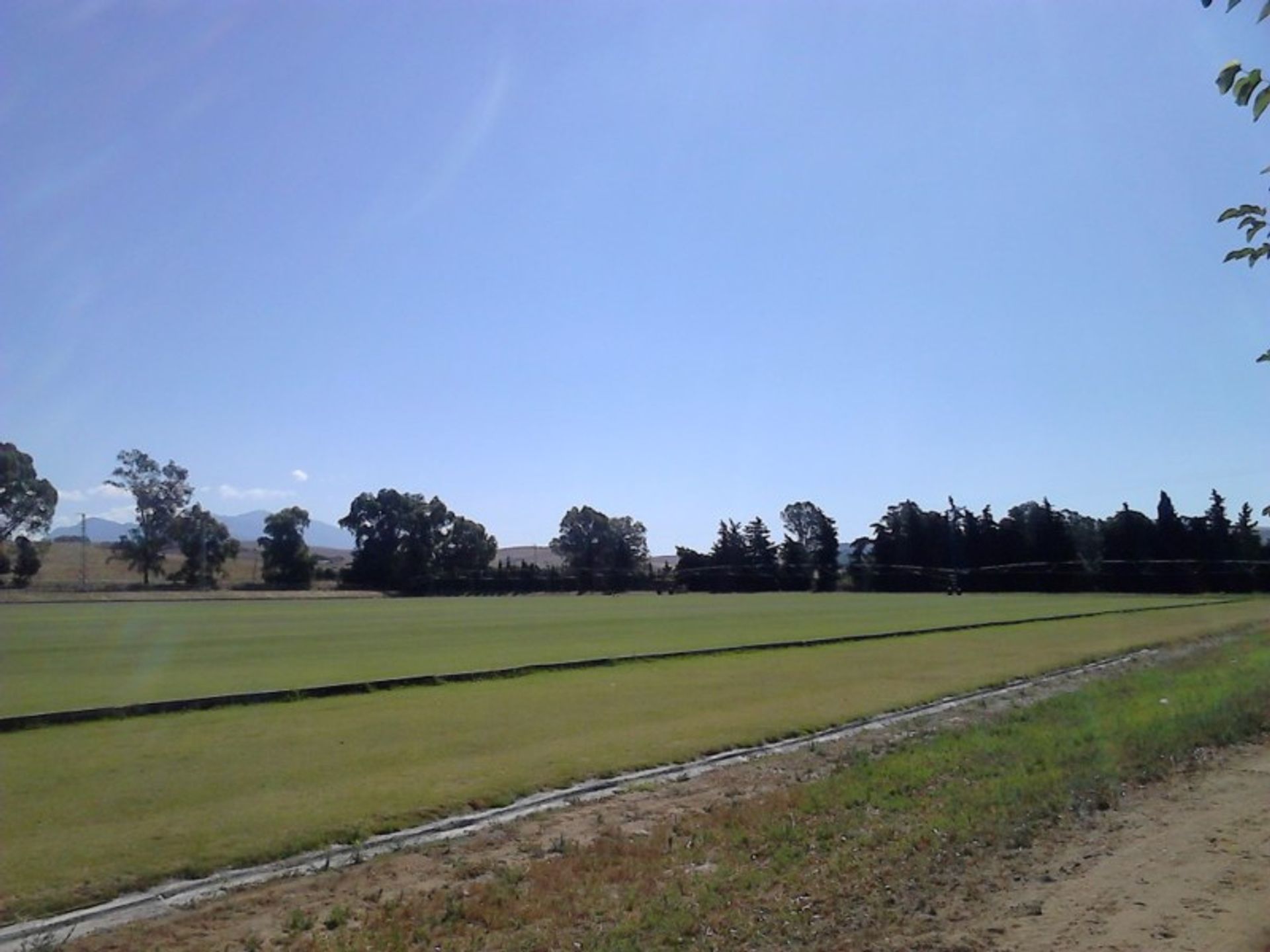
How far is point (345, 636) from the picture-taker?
36.4 meters

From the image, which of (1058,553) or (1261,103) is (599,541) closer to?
(1058,553)

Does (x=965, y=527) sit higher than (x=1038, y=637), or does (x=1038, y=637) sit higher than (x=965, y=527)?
(x=965, y=527)

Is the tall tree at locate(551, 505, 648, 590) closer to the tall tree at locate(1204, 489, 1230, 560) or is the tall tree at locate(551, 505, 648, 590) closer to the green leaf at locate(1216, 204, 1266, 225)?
the tall tree at locate(1204, 489, 1230, 560)

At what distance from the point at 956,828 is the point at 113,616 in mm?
51426

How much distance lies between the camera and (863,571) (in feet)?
366

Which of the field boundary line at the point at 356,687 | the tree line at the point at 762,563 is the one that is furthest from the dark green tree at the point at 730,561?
the field boundary line at the point at 356,687

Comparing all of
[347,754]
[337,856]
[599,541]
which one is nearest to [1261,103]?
[337,856]

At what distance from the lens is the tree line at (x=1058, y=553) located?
9206 cm

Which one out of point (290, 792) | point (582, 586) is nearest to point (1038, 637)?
point (290, 792)

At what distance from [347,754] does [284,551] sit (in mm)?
105161

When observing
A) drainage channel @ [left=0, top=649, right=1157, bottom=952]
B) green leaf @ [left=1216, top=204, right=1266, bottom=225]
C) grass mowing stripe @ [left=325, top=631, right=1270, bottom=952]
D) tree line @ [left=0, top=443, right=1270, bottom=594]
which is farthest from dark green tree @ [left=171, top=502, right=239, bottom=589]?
green leaf @ [left=1216, top=204, right=1266, bottom=225]

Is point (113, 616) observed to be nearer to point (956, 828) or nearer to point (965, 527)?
point (956, 828)

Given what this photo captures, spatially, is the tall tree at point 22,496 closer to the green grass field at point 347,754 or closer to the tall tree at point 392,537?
the tall tree at point 392,537

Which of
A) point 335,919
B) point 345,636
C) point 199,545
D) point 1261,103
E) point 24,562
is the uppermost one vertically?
point 199,545
